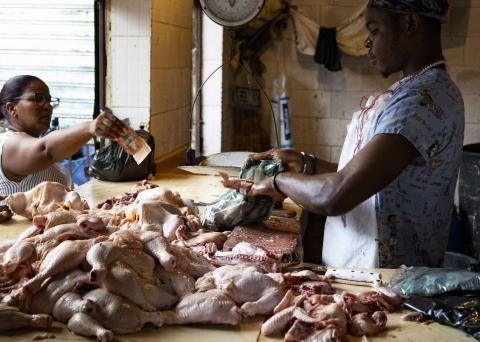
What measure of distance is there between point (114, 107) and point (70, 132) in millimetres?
1435

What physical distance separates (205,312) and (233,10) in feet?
12.6

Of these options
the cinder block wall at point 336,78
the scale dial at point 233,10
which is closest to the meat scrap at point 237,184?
the scale dial at point 233,10

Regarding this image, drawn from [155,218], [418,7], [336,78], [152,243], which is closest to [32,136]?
[155,218]

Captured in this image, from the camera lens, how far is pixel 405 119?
2393mm

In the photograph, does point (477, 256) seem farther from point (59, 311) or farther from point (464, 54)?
point (59, 311)

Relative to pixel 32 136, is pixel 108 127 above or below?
above

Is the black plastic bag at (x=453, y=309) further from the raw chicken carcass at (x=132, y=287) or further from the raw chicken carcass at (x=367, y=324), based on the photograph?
the raw chicken carcass at (x=132, y=287)

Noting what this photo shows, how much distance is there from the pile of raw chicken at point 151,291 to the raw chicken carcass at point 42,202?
0.80 m

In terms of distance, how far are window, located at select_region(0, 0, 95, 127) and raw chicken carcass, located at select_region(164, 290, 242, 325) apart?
4014 mm

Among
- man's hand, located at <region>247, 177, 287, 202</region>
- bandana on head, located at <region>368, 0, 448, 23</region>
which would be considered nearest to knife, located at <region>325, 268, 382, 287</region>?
man's hand, located at <region>247, 177, 287, 202</region>

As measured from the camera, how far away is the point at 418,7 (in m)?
2.49

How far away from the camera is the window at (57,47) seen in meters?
5.75

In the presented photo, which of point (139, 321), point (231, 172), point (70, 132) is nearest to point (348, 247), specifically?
point (139, 321)

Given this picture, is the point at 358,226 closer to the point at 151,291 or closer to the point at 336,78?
the point at 151,291
